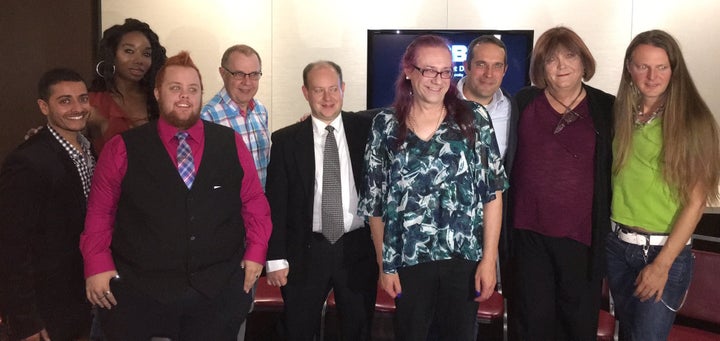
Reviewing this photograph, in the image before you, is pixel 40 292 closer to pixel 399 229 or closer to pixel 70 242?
pixel 70 242

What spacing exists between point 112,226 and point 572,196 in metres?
1.80

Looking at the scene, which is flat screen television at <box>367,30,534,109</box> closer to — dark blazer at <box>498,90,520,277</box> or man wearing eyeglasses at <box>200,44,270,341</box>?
man wearing eyeglasses at <box>200,44,270,341</box>

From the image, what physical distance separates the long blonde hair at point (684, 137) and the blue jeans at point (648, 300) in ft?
0.84

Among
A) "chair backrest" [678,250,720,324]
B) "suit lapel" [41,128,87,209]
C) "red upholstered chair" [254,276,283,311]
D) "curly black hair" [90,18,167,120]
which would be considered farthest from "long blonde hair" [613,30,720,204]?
"curly black hair" [90,18,167,120]

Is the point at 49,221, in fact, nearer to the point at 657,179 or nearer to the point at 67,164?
the point at 67,164

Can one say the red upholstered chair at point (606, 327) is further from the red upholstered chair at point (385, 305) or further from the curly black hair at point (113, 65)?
the curly black hair at point (113, 65)

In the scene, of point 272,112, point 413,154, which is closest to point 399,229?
point 413,154

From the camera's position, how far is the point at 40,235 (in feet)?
7.88

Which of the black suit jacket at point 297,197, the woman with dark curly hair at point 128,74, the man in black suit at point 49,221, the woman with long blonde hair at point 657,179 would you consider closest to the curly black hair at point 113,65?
the woman with dark curly hair at point 128,74

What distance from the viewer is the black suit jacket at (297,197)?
8.73ft

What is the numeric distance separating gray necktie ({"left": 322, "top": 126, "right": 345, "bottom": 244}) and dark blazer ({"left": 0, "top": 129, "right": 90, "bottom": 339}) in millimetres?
970

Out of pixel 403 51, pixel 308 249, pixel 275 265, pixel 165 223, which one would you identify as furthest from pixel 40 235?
pixel 403 51

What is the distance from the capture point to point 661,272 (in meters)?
2.32

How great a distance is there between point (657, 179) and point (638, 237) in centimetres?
23
